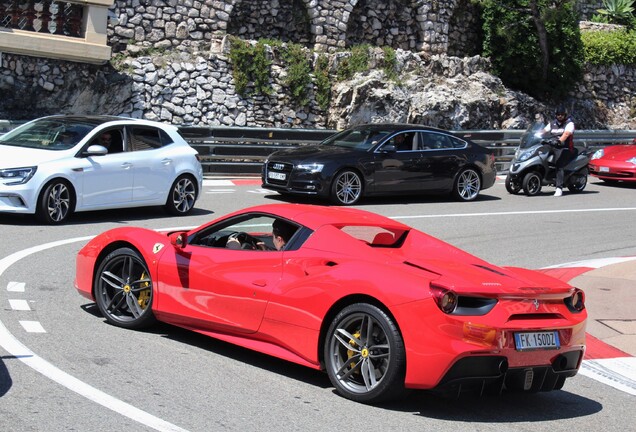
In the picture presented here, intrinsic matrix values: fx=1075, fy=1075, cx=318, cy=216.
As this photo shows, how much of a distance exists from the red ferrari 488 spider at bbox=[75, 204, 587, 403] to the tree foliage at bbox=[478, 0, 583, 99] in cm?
2548

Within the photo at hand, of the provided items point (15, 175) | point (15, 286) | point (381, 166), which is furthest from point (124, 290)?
point (381, 166)

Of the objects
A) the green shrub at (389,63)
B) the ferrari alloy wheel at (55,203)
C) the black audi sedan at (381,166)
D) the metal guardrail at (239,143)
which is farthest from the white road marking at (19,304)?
the green shrub at (389,63)

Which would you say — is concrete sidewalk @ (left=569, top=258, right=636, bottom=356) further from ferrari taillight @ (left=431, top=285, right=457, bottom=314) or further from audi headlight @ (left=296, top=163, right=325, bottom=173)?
audi headlight @ (left=296, top=163, right=325, bottom=173)

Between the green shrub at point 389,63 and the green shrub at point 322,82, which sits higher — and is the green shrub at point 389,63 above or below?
above

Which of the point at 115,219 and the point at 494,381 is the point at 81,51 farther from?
the point at 494,381

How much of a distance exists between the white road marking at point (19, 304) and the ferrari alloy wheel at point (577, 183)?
1587 centimetres

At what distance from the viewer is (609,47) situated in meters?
36.3

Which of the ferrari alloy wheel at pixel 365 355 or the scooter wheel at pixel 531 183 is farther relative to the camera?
the scooter wheel at pixel 531 183

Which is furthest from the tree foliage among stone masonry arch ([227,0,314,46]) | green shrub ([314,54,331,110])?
green shrub ([314,54,331,110])

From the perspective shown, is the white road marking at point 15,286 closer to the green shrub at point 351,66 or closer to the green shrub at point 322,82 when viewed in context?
the green shrub at point 322,82

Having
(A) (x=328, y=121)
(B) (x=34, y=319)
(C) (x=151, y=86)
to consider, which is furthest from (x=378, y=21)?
(B) (x=34, y=319)

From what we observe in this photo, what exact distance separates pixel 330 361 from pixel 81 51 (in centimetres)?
1905

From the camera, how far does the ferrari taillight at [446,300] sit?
7035mm

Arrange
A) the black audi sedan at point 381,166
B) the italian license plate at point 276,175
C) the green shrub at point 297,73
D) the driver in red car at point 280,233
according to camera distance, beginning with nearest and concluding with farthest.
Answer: the driver in red car at point 280,233, the black audi sedan at point 381,166, the italian license plate at point 276,175, the green shrub at point 297,73
